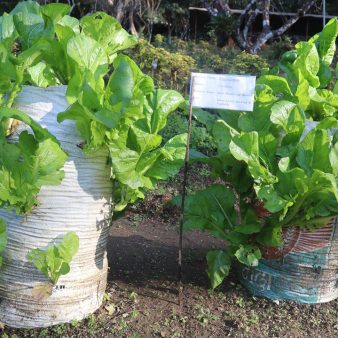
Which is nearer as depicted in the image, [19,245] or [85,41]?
[85,41]

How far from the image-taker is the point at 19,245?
2.74 m

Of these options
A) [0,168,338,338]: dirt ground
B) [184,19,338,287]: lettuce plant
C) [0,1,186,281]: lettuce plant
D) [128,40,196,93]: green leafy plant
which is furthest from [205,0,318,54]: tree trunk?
[0,1,186,281]: lettuce plant

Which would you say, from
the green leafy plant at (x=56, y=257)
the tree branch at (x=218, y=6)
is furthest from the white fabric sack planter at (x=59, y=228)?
the tree branch at (x=218, y=6)

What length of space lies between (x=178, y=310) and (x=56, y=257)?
90 cm

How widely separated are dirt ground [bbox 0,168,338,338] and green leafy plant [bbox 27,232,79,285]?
38 centimetres

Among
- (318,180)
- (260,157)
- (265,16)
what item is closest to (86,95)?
(260,157)

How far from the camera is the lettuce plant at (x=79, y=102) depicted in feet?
8.24

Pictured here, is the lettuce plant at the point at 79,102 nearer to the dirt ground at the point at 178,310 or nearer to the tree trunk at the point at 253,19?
the dirt ground at the point at 178,310

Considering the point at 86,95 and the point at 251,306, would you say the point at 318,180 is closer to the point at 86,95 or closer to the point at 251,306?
the point at 251,306

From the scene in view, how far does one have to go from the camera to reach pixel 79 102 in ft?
8.09

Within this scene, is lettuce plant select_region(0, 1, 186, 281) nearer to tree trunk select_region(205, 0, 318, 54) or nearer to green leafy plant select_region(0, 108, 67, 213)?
green leafy plant select_region(0, 108, 67, 213)

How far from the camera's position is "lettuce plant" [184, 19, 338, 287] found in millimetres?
2877

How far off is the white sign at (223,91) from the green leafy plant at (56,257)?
1035 millimetres

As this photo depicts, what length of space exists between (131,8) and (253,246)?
9.89m
